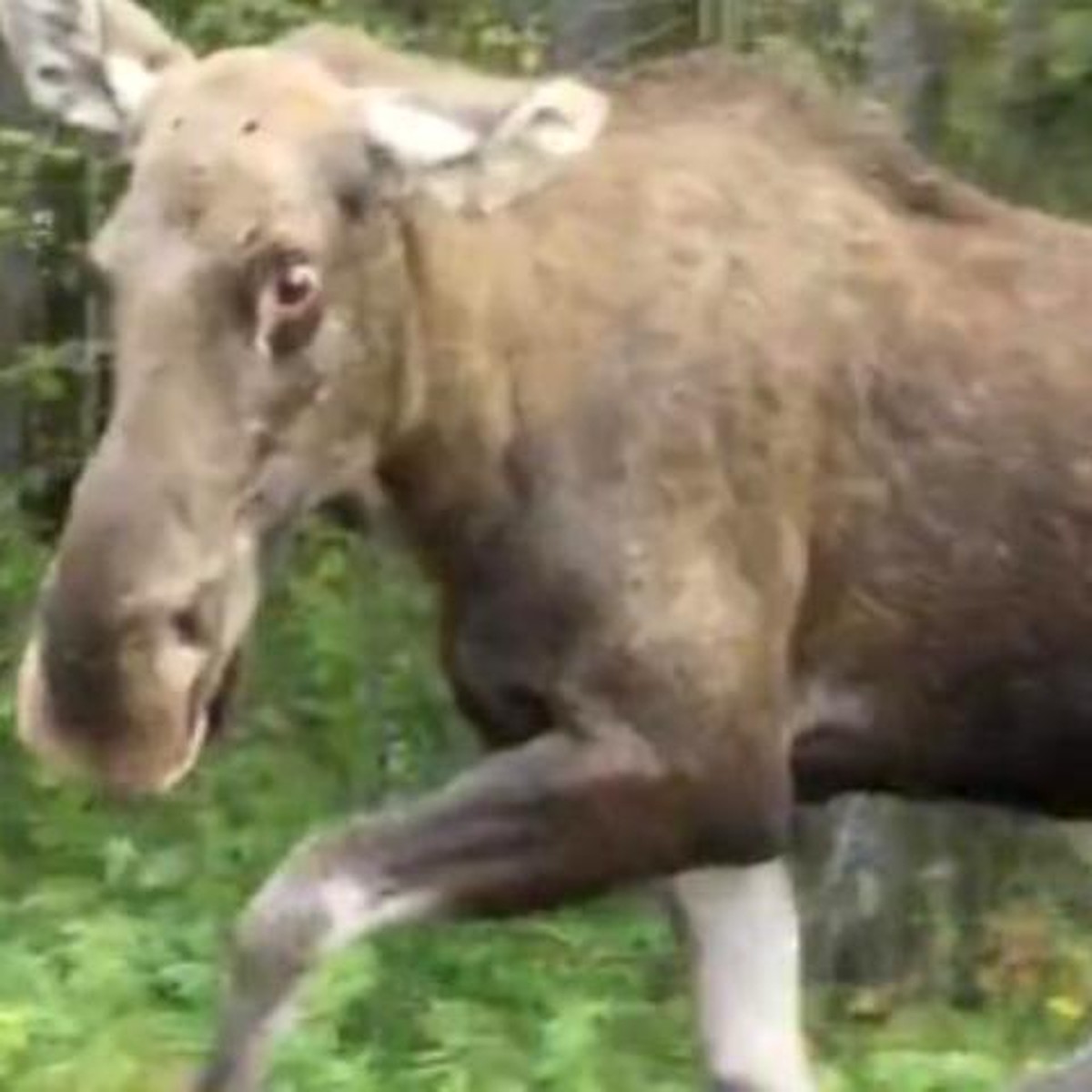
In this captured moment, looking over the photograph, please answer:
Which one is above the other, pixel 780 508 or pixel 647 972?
pixel 780 508

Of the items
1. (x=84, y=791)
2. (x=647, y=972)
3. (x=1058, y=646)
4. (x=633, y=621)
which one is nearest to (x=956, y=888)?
(x=647, y=972)

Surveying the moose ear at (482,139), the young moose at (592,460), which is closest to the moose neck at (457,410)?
the young moose at (592,460)

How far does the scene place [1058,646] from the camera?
10.5 meters

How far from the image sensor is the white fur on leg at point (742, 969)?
34.1 feet

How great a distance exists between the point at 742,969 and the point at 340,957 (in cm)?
132

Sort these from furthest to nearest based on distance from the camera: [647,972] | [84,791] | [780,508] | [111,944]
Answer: [84,791] < [647,972] < [111,944] < [780,508]

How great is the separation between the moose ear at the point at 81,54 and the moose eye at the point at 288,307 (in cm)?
72

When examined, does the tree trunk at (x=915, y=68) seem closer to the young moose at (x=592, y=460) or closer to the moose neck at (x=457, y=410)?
the young moose at (x=592, y=460)

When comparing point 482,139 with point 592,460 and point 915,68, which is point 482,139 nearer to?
point 592,460

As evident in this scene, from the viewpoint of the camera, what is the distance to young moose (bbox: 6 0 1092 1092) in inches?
355

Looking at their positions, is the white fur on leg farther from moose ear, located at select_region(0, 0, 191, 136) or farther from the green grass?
moose ear, located at select_region(0, 0, 191, 136)

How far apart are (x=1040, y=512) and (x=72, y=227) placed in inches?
294

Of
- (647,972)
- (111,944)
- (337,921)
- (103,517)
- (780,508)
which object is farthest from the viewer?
(647,972)

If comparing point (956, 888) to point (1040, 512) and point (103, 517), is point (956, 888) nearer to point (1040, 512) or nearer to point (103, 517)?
point (1040, 512)
